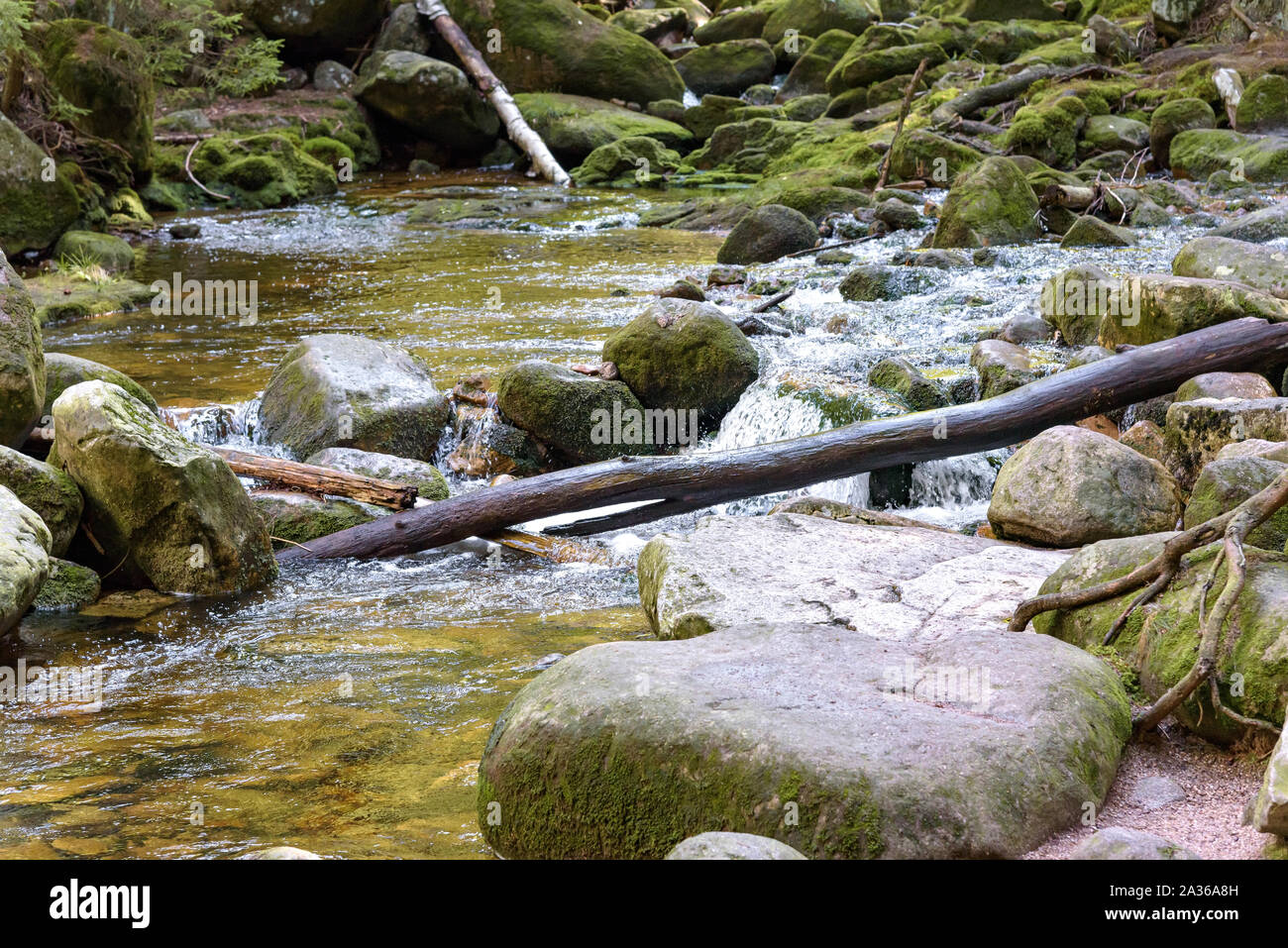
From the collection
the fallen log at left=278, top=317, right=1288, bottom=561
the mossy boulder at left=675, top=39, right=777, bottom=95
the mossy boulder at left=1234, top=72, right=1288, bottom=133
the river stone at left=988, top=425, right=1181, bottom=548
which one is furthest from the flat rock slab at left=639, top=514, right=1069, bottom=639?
the mossy boulder at left=675, top=39, right=777, bottom=95

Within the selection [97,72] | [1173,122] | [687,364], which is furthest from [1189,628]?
[97,72]

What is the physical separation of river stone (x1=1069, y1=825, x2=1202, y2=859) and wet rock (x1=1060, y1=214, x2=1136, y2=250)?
10374 mm

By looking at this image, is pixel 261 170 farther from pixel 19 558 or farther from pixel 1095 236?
pixel 19 558

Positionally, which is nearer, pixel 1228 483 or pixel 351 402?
pixel 1228 483

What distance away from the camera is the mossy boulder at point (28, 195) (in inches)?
525

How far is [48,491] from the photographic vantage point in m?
5.86

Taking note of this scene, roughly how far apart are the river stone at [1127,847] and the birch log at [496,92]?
19817mm

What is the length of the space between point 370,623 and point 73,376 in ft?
10.8

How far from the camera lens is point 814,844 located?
282 cm

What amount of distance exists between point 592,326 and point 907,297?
119 inches

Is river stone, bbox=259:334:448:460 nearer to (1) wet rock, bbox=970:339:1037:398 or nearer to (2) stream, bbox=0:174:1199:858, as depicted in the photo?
(2) stream, bbox=0:174:1199:858

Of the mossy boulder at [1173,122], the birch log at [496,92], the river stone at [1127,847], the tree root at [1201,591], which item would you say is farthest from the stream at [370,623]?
the birch log at [496,92]

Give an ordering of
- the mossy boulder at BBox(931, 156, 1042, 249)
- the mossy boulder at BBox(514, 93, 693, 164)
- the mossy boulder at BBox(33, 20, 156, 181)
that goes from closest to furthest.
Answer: the mossy boulder at BBox(931, 156, 1042, 249)
the mossy boulder at BBox(33, 20, 156, 181)
the mossy boulder at BBox(514, 93, 693, 164)

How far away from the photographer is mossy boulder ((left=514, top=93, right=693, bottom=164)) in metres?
22.9
